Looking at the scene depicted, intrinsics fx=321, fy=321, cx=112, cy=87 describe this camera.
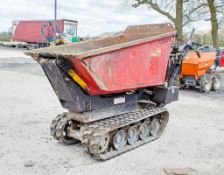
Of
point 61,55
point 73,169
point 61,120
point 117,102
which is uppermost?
point 61,55

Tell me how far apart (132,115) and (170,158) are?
34.1 inches

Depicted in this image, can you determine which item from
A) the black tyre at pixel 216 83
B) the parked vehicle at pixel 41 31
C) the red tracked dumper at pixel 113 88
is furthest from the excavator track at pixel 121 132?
the parked vehicle at pixel 41 31

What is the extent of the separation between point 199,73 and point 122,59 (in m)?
6.15

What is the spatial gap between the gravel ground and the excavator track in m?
0.12

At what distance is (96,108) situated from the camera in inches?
180

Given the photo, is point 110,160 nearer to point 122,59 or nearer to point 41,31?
point 122,59

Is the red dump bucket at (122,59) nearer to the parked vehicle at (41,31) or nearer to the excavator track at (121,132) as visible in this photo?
the excavator track at (121,132)

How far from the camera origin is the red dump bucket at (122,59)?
3.89m

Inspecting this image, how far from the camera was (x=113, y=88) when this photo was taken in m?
4.29

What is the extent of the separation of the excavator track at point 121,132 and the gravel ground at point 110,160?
0.40 feet

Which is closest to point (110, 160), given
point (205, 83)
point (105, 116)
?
point (105, 116)

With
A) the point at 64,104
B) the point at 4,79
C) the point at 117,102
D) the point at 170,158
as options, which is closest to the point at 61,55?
the point at 64,104

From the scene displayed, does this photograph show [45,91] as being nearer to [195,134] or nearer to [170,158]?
[195,134]

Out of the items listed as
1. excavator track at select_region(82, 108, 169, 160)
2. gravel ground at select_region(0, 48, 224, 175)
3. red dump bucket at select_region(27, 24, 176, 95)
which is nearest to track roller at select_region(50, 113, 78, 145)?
gravel ground at select_region(0, 48, 224, 175)
